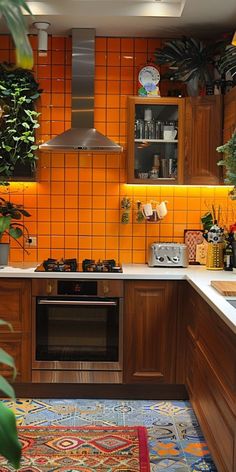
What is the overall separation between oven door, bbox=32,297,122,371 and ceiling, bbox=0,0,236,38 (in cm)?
194

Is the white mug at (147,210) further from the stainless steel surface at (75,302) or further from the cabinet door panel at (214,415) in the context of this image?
the cabinet door panel at (214,415)

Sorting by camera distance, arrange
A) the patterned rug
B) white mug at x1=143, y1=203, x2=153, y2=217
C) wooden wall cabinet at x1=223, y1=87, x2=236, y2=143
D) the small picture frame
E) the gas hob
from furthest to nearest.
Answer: the small picture frame < white mug at x1=143, y1=203, x2=153, y2=217 < the gas hob < wooden wall cabinet at x1=223, y1=87, x2=236, y2=143 < the patterned rug

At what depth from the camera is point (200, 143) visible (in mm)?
4367

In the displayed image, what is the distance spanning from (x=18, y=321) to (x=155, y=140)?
1.63 m

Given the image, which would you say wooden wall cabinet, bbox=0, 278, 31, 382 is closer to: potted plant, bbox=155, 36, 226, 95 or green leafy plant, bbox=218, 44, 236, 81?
potted plant, bbox=155, 36, 226, 95

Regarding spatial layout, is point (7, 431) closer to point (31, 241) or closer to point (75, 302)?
point (75, 302)

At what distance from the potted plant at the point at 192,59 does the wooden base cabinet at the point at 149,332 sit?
4.93 ft

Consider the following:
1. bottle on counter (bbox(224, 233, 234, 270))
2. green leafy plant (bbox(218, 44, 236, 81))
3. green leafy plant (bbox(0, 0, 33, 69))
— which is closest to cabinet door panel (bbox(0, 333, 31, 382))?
bottle on counter (bbox(224, 233, 234, 270))

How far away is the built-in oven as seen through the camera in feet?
13.4

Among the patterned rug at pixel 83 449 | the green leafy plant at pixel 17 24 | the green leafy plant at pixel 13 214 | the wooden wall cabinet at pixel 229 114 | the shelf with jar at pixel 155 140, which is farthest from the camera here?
the shelf with jar at pixel 155 140

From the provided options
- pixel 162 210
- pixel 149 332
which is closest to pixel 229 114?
pixel 162 210

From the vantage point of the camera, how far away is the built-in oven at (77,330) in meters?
4.09

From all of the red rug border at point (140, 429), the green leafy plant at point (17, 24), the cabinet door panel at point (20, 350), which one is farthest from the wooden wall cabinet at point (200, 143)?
the green leafy plant at point (17, 24)

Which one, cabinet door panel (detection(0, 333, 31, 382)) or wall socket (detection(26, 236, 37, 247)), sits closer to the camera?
cabinet door panel (detection(0, 333, 31, 382))
